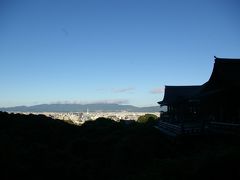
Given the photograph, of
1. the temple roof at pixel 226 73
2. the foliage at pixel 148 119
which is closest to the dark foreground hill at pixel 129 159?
the temple roof at pixel 226 73

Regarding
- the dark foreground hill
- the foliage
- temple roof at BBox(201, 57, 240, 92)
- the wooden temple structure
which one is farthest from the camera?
the foliage

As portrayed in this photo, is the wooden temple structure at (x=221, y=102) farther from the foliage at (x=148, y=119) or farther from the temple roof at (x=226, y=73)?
the foliage at (x=148, y=119)

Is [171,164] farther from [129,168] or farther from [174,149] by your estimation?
[129,168]

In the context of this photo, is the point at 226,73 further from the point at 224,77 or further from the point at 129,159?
the point at 129,159

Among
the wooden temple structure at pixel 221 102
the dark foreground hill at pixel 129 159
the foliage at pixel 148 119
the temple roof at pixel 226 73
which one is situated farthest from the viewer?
the foliage at pixel 148 119

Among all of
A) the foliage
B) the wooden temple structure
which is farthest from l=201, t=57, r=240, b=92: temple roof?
the foliage

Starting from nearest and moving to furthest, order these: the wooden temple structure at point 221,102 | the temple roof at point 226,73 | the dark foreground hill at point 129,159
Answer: the dark foreground hill at point 129,159
the wooden temple structure at point 221,102
the temple roof at point 226,73

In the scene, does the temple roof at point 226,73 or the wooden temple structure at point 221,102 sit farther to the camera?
the temple roof at point 226,73

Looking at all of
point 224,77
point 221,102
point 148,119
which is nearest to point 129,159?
point 221,102

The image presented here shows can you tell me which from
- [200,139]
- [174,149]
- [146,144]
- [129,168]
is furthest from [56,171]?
[200,139]

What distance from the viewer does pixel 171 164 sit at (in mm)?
14148

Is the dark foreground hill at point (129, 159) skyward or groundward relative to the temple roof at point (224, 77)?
groundward

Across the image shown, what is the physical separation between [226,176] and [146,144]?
13638 millimetres

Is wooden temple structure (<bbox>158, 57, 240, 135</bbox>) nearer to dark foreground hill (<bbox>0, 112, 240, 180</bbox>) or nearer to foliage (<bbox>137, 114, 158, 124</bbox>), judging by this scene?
dark foreground hill (<bbox>0, 112, 240, 180</bbox>)
